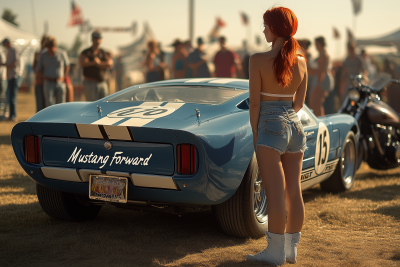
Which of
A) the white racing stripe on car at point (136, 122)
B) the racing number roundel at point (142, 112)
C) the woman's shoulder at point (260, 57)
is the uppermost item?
the woman's shoulder at point (260, 57)

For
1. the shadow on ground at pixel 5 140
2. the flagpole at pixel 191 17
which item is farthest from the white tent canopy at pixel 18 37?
the shadow on ground at pixel 5 140

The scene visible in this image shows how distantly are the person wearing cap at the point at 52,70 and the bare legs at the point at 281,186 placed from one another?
7.16m

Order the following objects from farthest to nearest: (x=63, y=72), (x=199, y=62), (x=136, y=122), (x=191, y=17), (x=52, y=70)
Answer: (x=191, y=17) → (x=199, y=62) → (x=63, y=72) → (x=52, y=70) → (x=136, y=122)

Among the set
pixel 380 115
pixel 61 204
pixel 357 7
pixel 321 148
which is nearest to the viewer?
pixel 61 204

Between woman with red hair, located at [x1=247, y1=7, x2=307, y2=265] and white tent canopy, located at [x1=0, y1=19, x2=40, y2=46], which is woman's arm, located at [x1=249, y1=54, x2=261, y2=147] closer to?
woman with red hair, located at [x1=247, y1=7, x2=307, y2=265]

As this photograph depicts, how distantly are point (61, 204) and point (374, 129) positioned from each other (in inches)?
167

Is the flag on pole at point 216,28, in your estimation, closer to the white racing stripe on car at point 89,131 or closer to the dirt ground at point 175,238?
the dirt ground at point 175,238

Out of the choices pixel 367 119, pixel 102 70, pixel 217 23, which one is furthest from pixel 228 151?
pixel 217 23

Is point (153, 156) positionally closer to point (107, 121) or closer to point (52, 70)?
point (107, 121)

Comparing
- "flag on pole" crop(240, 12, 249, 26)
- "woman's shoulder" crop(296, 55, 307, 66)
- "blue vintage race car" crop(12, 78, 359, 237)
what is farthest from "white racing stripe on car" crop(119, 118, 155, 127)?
"flag on pole" crop(240, 12, 249, 26)

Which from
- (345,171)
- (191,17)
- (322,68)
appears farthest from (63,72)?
(191,17)

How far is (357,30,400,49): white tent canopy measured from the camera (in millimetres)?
17250

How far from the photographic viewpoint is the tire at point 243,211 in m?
3.38

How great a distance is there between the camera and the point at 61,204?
390cm
